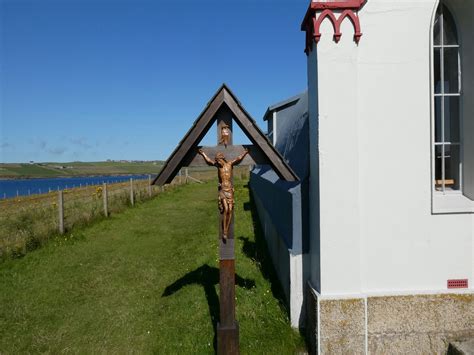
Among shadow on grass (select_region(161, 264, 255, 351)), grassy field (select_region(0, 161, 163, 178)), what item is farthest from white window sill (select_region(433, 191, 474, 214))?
grassy field (select_region(0, 161, 163, 178))

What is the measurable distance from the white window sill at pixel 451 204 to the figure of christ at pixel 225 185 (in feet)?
8.20

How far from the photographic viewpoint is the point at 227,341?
3.80 meters

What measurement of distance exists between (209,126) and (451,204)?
3141 millimetres

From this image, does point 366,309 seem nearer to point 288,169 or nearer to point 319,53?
point 288,169

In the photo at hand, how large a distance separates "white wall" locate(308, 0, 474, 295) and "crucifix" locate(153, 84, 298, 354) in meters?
0.78

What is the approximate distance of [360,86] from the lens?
412cm

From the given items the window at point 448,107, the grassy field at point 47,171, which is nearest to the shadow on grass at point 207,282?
the window at point 448,107

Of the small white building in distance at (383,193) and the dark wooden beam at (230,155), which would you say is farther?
the small white building in distance at (383,193)

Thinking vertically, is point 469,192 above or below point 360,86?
below

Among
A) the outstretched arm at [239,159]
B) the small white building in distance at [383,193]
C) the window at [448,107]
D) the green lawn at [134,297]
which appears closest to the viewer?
the outstretched arm at [239,159]

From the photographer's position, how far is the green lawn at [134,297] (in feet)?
15.4

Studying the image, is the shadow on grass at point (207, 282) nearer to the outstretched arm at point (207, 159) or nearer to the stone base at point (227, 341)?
the stone base at point (227, 341)

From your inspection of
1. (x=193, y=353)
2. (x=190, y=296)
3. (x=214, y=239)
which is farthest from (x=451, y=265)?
(x=214, y=239)

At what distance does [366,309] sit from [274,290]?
2209 millimetres
